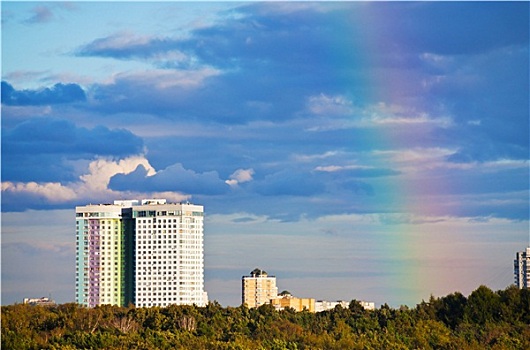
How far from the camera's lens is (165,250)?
351ft

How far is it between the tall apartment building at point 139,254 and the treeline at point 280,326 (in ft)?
106

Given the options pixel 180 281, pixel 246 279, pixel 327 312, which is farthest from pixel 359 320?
pixel 246 279

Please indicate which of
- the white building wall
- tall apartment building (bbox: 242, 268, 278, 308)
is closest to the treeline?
the white building wall

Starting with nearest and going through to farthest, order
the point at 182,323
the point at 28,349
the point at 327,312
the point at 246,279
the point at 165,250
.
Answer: the point at 28,349 → the point at 182,323 → the point at 327,312 → the point at 165,250 → the point at 246,279

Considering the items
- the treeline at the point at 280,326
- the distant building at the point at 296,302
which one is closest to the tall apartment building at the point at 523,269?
the distant building at the point at 296,302

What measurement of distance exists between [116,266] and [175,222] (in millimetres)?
7603

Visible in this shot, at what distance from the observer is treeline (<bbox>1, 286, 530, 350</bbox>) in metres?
53.7

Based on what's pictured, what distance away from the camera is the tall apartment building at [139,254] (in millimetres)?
105562

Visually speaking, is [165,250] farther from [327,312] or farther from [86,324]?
[86,324]

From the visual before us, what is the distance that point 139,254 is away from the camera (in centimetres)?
10788

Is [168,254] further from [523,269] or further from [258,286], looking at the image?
[523,269]

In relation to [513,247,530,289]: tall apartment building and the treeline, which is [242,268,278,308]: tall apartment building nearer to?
[513,247,530,289]: tall apartment building

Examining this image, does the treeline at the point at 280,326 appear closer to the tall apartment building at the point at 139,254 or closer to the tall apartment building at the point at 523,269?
the tall apartment building at the point at 139,254

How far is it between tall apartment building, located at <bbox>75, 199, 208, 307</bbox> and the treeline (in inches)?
1278
